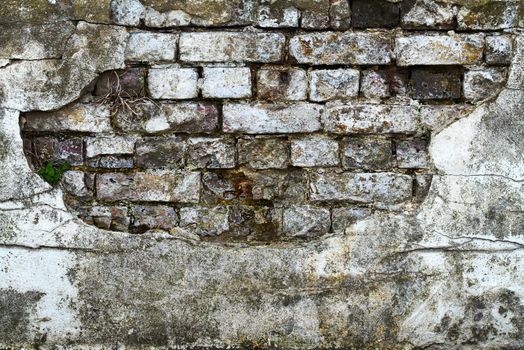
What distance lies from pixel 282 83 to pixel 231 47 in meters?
0.23

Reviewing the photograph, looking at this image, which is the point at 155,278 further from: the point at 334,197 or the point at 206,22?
the point at 206,22

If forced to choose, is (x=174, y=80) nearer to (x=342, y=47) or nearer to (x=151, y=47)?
(x=151, y=47)

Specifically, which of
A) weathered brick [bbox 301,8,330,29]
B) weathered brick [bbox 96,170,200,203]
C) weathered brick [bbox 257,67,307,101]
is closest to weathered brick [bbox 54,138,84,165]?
weathered brick [bbox 96,170,200,203]

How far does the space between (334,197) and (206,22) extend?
0.81m

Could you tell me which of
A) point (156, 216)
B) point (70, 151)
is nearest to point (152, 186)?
point (156, 216)

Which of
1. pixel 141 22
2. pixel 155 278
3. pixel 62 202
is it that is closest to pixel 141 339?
pixel 155 278

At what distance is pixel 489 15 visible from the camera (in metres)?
2.41

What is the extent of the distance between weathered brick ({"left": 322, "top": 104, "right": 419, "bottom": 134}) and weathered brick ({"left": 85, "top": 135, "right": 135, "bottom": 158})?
0.75 m

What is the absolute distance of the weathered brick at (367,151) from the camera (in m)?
2.49

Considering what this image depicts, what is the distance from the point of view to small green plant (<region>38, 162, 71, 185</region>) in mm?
2477

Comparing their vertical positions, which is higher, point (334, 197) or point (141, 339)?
point (334, 197)

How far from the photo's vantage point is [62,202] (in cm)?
248

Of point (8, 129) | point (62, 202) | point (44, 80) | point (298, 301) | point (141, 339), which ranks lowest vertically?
point (141, 339)

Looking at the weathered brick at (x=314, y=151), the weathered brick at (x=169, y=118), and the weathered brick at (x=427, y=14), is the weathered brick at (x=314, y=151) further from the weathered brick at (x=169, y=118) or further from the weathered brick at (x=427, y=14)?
the weathered brick at (x=427, y=14)
